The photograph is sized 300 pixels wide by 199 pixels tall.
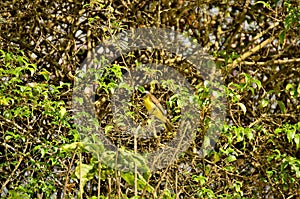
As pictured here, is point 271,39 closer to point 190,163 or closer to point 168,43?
point 168,43

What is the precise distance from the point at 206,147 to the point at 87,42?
936 millimetres

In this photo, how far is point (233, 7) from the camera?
348cm

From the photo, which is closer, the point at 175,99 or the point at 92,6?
the point at 175,99

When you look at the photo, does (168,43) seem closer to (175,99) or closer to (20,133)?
(175,99)

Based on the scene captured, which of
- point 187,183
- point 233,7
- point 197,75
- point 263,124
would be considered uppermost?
point 233,7

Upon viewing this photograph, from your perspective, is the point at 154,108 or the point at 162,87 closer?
the point at 154,108

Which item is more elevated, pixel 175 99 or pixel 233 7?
pixel 233 7

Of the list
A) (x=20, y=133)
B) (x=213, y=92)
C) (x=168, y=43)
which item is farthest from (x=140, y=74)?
(x=20, y=133)

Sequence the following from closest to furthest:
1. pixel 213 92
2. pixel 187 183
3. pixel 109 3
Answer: pixel 213 92 → pixel 187 183 → pixel 109 3

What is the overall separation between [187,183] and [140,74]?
0.66 m

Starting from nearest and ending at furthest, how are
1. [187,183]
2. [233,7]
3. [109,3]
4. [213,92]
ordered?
[213,92], [187,183], [109,3], [233,7]

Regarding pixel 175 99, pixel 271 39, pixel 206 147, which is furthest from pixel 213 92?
pixel 271 39

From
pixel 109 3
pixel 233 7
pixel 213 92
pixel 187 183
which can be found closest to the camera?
pixel 213 92

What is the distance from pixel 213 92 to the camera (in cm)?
276
